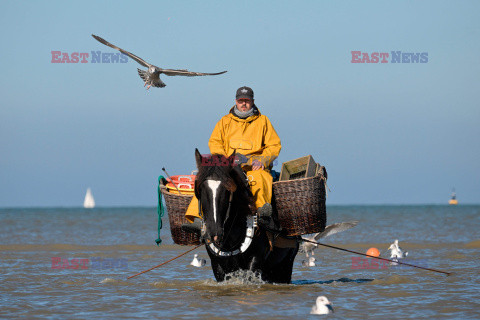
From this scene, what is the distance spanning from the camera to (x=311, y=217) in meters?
9.70

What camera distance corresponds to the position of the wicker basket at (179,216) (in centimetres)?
973

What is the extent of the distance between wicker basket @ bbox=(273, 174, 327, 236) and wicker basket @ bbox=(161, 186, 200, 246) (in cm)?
109

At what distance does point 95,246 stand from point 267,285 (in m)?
14.6

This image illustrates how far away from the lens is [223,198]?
28.7 feet

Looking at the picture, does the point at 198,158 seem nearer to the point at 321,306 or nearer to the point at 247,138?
the point at 247,138

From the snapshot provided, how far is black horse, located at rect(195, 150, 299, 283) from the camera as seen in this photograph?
343 inches

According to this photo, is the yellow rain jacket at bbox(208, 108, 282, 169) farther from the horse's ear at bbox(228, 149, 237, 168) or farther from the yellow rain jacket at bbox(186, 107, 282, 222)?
the horse's ear at bbox(228, 149, 237, 168)

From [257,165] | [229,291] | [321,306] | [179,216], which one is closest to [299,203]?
[257,165]

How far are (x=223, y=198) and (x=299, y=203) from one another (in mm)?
1247

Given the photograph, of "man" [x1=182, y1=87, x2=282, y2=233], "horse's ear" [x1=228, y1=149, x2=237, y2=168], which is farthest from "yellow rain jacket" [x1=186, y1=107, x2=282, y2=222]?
"horse's ear" [x1=228, y1=149, x2=237, y2=168]

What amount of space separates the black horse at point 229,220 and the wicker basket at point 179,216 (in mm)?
467

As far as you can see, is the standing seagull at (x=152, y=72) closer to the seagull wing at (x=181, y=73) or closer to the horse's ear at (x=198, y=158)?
the seagull wing at (x=181, y=73)

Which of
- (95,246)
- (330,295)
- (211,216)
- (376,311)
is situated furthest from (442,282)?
(95,246)

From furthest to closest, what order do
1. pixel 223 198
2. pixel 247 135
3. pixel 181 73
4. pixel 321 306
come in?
pixel 181 73 → pixel 247 135 → pixel 223 198 → pixel 321 306
